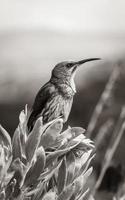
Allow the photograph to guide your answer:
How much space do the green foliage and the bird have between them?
12 cm

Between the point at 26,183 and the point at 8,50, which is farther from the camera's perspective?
the point at 8,50

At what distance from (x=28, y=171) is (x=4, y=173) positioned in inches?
1.3

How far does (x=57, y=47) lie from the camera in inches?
97.3

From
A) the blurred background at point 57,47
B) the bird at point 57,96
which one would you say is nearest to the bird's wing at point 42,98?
the bird at point 57,96

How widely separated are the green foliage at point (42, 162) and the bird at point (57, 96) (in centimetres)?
12

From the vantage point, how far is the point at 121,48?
276 cm

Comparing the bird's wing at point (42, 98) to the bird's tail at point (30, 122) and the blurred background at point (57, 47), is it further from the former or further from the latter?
the blurred background at point (57, 47)

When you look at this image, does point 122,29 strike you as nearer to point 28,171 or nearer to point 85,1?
point 85,1

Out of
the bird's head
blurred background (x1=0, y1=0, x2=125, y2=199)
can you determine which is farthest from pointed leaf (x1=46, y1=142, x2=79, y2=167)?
blurred background (x1=0, y1=0, x2=125, y2=199)

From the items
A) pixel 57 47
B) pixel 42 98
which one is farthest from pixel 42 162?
pixel 57 47

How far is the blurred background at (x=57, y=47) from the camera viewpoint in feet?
7.75

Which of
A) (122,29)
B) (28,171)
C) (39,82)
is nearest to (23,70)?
(39,82)

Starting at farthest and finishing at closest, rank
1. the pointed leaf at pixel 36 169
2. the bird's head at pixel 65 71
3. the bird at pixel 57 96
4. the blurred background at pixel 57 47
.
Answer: the blurred background at pixel 57 47 → the bird's head at pixel 65 71 → the bird at pixel 57 96 → the pointed leaf at pixel 36 169

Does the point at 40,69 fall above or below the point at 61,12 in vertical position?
below
